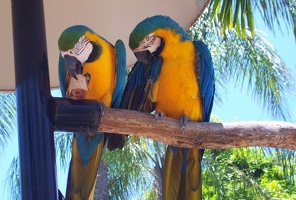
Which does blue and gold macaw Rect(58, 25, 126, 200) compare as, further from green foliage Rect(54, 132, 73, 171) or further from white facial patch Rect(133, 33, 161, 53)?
green foliage Rect(54, 132, 73, 171)

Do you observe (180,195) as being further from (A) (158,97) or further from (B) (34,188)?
(B) (34,188)

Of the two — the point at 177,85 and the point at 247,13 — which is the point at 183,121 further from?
the point at 247,13

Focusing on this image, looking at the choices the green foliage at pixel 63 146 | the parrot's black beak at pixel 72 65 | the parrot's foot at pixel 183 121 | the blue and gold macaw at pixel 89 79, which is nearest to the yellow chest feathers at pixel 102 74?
the blue and gold macaw at pixel 89 79

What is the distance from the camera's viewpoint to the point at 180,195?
1.89 meters

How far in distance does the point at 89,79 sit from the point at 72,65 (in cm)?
15

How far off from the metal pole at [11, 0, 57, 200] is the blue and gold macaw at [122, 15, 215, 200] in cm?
46

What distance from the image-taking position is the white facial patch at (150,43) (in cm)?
200

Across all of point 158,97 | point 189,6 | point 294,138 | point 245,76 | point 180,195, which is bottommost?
point 180,195

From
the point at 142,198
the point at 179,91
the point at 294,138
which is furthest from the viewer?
the point at 142,198

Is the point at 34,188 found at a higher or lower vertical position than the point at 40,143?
lower

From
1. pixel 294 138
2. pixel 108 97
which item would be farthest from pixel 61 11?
pixel 294 138

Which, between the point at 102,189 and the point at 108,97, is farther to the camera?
the point at 102,189

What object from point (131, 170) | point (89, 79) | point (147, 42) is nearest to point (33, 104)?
point (89, 79)

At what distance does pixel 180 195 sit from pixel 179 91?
413 millimetres
